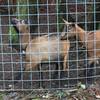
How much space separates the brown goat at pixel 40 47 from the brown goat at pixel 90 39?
0.68 feet

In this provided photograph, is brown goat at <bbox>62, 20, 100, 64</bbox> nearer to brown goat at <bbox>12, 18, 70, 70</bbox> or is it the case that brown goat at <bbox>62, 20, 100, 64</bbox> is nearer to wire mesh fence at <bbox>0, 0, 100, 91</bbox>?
wire mesh fence at <bbox>0, 0, 100, 91</bbox>

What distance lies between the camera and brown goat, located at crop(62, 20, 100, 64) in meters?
5.68

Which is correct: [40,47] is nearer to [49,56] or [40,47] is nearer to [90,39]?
[49,56]

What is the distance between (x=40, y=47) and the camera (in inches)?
216

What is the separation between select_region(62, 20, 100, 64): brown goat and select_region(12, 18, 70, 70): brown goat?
0.21m

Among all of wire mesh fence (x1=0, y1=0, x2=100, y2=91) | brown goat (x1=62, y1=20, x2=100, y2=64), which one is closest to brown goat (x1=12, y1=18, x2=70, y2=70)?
wire mesh fence (x1=0, y1=0, x2=100, y2=91)

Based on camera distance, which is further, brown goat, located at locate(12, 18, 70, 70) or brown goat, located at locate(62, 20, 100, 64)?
brown goat, located at locate(62, 20, 100, 64)

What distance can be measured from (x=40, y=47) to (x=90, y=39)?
0.77m

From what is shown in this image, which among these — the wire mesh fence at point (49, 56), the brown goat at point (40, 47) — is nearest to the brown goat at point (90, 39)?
the wire mesh fence at point (49, 56)

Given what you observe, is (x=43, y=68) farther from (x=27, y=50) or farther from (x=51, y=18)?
(x=51, y=18)

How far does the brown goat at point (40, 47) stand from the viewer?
550cm

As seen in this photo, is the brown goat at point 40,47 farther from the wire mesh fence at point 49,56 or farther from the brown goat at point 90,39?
the brown goat at point 90,39

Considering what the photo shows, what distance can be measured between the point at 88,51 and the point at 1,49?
5.31 feet

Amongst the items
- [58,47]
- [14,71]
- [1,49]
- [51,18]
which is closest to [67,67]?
[58,47]
